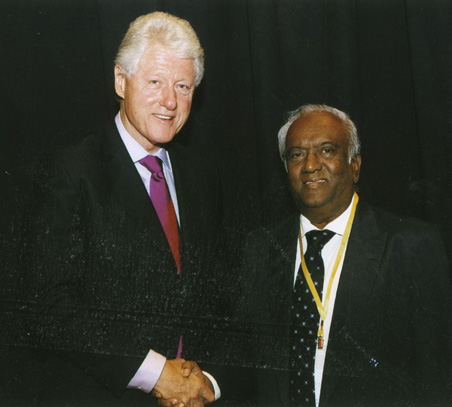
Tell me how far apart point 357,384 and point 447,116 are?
1073 mm

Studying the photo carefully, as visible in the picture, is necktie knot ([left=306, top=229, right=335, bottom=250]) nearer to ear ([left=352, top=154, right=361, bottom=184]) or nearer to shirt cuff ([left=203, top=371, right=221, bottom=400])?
ear ([left=352, top=154, right=361, bottom=184])

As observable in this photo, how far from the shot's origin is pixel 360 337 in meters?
1.90

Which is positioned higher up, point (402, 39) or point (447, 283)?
point (402, 39)

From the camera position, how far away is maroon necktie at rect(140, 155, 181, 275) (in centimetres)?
200

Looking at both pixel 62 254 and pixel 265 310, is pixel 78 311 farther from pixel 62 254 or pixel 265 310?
pixel 265 310

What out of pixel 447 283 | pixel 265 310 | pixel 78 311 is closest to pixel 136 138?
pixel 78 311

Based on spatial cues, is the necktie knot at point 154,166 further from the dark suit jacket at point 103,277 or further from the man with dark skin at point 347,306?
the man with dark skin at point 347,306

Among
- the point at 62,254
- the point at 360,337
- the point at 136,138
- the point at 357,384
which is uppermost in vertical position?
the point at 136,138

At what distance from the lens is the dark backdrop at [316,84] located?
7.34 ft

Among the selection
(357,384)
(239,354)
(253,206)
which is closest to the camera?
(357,384)

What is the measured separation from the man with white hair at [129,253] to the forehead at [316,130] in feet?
1.21

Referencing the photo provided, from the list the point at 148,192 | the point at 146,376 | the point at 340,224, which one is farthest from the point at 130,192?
the point at 340,224

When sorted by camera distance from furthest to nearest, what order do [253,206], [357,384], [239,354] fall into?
[253,206] → [239,354] → [357,384]

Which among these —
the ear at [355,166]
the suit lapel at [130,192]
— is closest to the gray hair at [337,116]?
the ear at [355,166]
